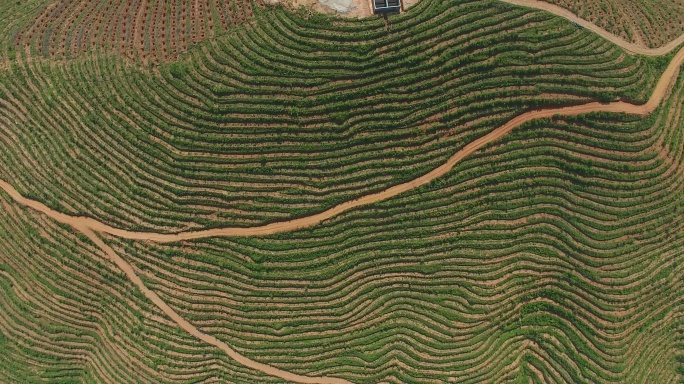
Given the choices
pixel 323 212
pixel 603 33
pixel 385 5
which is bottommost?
pixel 323 212

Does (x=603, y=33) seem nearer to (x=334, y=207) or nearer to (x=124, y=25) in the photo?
(x=334, y=207)

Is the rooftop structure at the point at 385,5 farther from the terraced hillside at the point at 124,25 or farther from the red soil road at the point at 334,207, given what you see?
the red soil road at the point at 334,207

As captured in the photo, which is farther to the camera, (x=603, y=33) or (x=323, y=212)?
(x=323, y=212)

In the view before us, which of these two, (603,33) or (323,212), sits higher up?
(603,33)

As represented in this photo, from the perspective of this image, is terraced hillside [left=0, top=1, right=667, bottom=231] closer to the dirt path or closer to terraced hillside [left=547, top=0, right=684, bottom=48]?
the dirt path

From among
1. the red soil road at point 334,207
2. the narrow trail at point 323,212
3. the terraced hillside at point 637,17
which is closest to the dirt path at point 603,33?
the narrow trail at point 323,212

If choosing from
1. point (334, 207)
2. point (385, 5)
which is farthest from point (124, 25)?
point (334, 207)

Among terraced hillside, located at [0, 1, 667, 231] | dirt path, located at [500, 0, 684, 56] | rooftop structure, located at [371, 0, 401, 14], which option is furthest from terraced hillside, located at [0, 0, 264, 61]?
dirt path, located at [500, 0, 684, 56]
